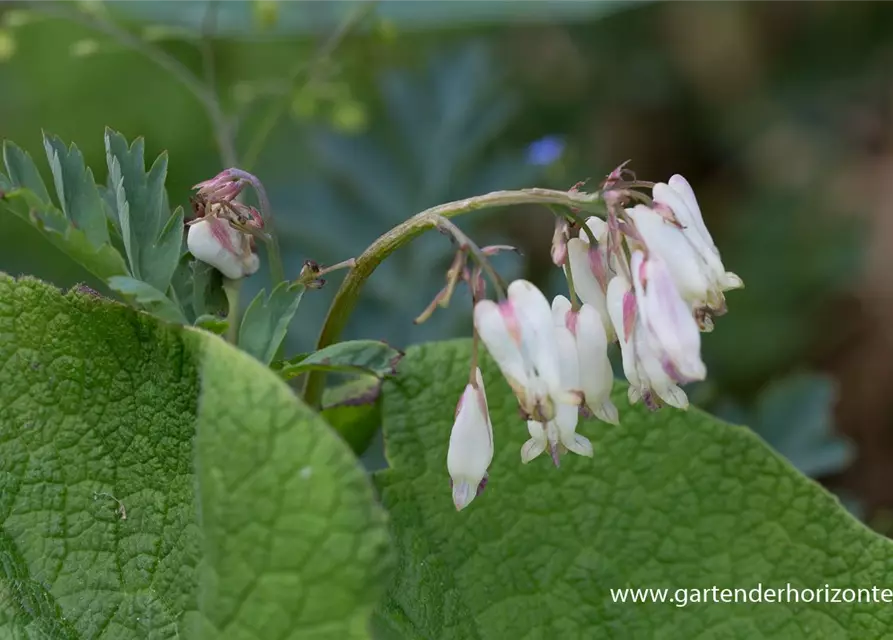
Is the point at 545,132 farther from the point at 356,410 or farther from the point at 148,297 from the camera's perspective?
the point at 148,297

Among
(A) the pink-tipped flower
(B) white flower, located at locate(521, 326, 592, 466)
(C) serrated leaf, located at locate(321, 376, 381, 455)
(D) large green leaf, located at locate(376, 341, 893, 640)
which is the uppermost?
(A) the pink-tipped flower

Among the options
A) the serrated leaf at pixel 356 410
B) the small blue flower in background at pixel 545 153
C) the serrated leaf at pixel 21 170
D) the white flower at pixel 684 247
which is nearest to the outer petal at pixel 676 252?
the white flower at pixel 684 247

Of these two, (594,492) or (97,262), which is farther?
(594,492)

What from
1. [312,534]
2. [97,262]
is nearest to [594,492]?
[312,534]

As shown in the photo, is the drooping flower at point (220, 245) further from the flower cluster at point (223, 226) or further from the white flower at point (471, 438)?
the white flower at point (471, 438)

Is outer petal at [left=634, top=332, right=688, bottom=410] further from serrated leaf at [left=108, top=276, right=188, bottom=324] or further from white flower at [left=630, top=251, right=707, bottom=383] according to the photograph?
serrated leaf at [left=108, top=276, right=188, bottom=324]

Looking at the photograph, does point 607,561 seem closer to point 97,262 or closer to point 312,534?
point 312,534

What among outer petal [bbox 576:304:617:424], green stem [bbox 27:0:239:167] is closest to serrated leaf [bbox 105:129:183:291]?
outer petal [bbox 576:304:617:424]
